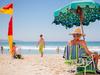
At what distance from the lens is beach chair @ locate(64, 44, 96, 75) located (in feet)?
26.3

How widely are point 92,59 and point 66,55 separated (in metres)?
0.81

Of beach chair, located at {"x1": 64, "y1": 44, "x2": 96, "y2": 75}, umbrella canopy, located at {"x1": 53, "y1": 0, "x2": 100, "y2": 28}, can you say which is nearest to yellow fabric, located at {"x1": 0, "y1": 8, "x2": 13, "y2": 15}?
umbrella canopy, located at {"x1": 53, "y1": 0, "x2": 100, "y2": 28}


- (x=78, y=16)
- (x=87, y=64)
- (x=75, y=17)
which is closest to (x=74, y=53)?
(x=87, y=64)

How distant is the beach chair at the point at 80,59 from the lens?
801 centimetres

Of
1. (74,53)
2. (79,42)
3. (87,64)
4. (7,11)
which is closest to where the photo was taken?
(87,64)

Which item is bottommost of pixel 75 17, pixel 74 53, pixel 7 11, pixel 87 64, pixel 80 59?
pixel 87 64

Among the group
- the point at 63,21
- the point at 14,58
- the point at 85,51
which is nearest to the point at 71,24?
Answer: the point at 63,21

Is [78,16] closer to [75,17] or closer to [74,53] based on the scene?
[75,17]

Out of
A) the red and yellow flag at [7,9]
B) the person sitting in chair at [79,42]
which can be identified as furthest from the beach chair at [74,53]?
the red and yellow flag at [7,9]

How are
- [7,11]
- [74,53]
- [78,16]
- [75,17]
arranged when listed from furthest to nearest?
[7,11], [75,17], [78,16], [74,53]

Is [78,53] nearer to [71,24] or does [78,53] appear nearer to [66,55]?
[66,55]

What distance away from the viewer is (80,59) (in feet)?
26.8

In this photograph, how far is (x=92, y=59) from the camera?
314 inches

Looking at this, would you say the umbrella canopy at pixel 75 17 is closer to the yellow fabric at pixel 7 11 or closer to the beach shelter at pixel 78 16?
the beach shelter at pixel 78 16
